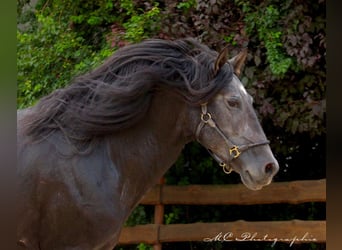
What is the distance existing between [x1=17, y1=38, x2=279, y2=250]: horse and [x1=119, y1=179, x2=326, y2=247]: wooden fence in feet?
6.82

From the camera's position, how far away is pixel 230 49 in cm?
437

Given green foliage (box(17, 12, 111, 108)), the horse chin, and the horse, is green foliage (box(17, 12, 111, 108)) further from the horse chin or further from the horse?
the horse chin

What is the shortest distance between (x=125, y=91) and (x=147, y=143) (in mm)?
275

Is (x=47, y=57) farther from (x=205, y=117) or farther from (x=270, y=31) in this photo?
(x=205, y=117)

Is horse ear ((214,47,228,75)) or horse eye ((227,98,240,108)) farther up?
horse ear ((214,47,228,75))

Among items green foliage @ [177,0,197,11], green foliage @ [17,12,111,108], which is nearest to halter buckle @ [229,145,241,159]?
green foliage @ [177,0,197,11]

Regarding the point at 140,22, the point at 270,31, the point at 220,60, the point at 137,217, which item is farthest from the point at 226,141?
the point at 137,217

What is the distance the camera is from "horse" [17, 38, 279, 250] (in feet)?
8.64

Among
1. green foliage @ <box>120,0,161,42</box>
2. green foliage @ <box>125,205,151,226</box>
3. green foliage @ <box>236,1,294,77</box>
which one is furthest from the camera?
green foliage @ <box>125,205,151,226</box>

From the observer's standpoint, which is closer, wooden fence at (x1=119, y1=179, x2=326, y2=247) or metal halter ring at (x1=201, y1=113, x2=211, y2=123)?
metal halter ring at (x1=201, y1=113, x2=211, y2=123)
